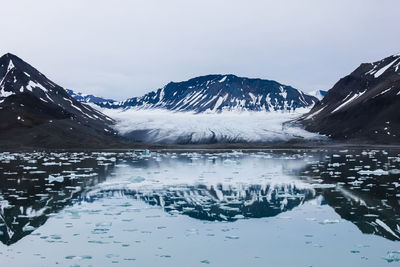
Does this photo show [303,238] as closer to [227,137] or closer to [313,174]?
[313,174]

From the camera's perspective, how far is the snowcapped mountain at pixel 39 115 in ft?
253

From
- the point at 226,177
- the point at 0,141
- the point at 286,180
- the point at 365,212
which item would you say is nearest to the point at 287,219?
the point at 365,212

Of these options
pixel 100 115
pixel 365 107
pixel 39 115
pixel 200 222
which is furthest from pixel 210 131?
pixel 200 222

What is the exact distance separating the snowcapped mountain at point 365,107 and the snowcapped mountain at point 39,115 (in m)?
→ 46.4

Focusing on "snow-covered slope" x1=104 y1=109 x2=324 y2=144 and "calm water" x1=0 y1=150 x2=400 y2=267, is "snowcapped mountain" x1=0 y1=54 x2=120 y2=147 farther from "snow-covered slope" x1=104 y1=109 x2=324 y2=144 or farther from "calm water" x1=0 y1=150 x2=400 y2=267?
"calm water" x1=0 y1=150 x2=400 y2=267

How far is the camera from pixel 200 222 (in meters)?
15.4

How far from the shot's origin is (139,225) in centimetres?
1491

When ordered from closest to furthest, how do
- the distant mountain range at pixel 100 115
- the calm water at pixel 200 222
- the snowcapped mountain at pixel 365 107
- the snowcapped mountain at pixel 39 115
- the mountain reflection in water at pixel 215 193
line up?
the calm water at pixel 200 222, the mountain reflection in water at pixel 215 193, the snowcapped mountain at pixel 39 115, the distant mountain range at pixel 100 115, the snowcapped mountain at pixel 365 107

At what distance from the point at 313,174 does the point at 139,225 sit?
18420mm

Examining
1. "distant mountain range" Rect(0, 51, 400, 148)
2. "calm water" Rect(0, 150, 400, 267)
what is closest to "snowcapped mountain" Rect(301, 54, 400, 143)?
"distant mountain range" Rect(0, 51, 400, 148)

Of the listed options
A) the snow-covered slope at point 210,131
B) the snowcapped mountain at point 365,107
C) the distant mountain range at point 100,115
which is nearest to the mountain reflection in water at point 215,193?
the distant mountain range at point 100,115

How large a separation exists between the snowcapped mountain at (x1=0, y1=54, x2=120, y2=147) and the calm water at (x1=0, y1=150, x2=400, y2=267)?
2071 inches

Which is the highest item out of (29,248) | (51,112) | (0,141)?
(51,112)

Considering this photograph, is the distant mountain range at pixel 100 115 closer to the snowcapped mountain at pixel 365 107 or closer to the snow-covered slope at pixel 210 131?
the snowcapped mountain at pixel 365 107
